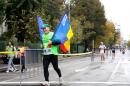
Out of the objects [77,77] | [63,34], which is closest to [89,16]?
[77,77]

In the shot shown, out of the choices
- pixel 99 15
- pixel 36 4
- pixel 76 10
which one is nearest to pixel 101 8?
pixel 99 15

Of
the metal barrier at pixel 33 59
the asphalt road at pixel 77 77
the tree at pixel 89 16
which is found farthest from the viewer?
the tree at pixel 89 16

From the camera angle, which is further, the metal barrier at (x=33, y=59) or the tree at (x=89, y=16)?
the tree at (x=89, y=16)

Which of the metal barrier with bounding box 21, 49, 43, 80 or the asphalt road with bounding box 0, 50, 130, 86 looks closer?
the asphalt road with bounding box 0, 50, 130, 86

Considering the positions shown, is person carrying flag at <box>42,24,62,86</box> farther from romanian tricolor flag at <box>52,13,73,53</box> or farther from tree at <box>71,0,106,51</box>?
tree at <box>71,0,106,51</box>

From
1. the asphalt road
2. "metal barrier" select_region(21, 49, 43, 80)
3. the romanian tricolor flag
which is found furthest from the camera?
"metal barrier" select_region(21, 49, 43, 80)

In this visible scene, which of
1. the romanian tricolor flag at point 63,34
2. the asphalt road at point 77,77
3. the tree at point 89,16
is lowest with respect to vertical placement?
the asphalt road at point 77,77

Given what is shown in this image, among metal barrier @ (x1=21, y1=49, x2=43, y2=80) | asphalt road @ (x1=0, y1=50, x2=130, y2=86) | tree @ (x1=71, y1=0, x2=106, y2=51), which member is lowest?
asphalt road @ (x1=0, y1=50, x2=130, y2=86)

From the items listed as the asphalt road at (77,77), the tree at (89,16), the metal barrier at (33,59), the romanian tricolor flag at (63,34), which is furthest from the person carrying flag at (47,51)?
the tree at (89,16)

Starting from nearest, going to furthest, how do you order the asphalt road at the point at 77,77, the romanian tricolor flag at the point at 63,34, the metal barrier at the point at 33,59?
1. the romanian tricolor flag at the point at 63,34
2. the asphalt road at the point at 77,77
3. the metal barrier at the point at 33,59

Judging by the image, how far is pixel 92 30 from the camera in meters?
82.4

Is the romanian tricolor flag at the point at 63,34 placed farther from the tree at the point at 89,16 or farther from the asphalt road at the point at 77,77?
the tree at the point at 89,16

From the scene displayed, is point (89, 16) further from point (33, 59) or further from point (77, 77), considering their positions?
point (33, 59)

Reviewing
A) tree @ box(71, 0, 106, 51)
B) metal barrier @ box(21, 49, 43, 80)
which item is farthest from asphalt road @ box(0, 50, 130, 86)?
tree @ box(71, 0, 106, 51)
